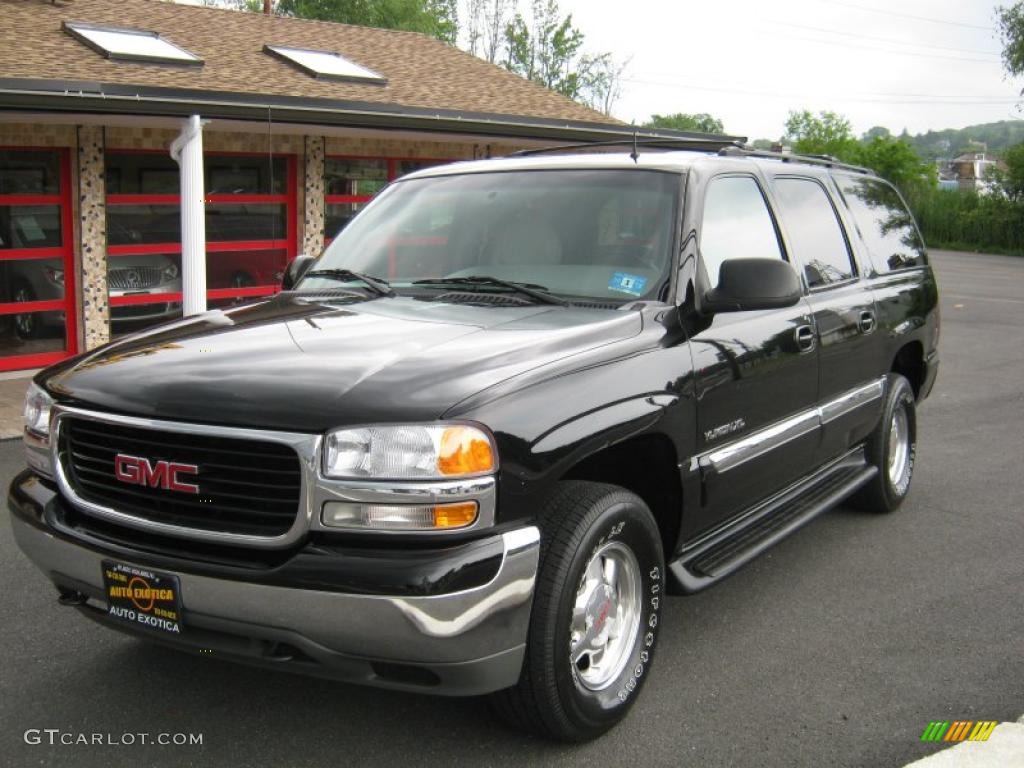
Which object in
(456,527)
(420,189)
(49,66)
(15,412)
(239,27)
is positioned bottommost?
(15,412)

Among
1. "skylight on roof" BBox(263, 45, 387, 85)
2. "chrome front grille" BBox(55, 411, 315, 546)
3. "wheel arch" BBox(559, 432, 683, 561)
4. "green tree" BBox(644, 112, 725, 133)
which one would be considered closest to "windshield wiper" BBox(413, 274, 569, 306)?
"wheel arch" BBox(559, 432, 683, 561)

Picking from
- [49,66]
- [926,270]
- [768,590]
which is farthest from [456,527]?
[49,66]

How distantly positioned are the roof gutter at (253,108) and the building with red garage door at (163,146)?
0.8 inches

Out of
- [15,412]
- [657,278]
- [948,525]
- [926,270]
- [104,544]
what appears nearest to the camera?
[104,544]

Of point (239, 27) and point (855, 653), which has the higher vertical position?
point (239, 27)

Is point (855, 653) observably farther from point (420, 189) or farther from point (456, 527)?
point (420, 189)

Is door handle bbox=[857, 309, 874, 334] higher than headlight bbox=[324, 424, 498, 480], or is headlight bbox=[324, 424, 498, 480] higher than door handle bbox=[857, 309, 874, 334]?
door handle bbox=[857, 309, 874, 334]

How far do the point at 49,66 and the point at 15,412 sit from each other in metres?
4.18

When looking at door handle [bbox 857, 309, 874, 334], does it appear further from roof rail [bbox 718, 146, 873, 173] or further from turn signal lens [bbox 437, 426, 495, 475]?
turn signal lens [bbox 437, 426, 495, 475]

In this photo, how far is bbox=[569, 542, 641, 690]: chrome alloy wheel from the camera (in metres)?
3.33

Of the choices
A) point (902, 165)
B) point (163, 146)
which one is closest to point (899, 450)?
point (163, 146)

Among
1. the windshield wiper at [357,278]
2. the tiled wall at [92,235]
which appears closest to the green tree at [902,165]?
the tiled wall at [92,235]

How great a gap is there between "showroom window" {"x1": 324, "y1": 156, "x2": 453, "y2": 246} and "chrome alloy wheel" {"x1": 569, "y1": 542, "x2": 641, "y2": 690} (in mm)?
11799

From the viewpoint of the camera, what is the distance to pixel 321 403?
292 centimetres
